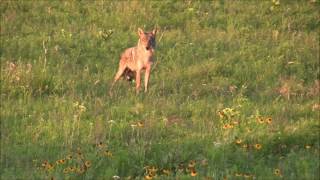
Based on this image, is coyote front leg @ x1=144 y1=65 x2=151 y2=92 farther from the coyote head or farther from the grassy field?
the coyote head

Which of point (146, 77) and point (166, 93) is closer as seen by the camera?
point (166, 93)

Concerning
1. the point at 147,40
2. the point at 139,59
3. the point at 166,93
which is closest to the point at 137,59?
the point at 139,59

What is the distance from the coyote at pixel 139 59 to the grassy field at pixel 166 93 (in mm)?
308

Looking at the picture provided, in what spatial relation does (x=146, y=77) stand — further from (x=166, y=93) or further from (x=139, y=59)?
(x=166, y=93)

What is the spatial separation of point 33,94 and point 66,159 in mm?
4132

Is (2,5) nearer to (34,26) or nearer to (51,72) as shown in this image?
(34,26)

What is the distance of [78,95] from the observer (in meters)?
12.6

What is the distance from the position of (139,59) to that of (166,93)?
3.99ft

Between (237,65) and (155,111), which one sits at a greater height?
(237,65)

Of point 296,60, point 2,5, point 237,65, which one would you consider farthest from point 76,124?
point 2,5

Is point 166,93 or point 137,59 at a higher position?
point 137,59

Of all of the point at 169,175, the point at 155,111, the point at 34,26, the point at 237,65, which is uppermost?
the point at 34,26

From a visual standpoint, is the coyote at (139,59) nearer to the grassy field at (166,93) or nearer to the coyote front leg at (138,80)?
the coyote front leg at (138,80)

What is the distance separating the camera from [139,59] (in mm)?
14086
